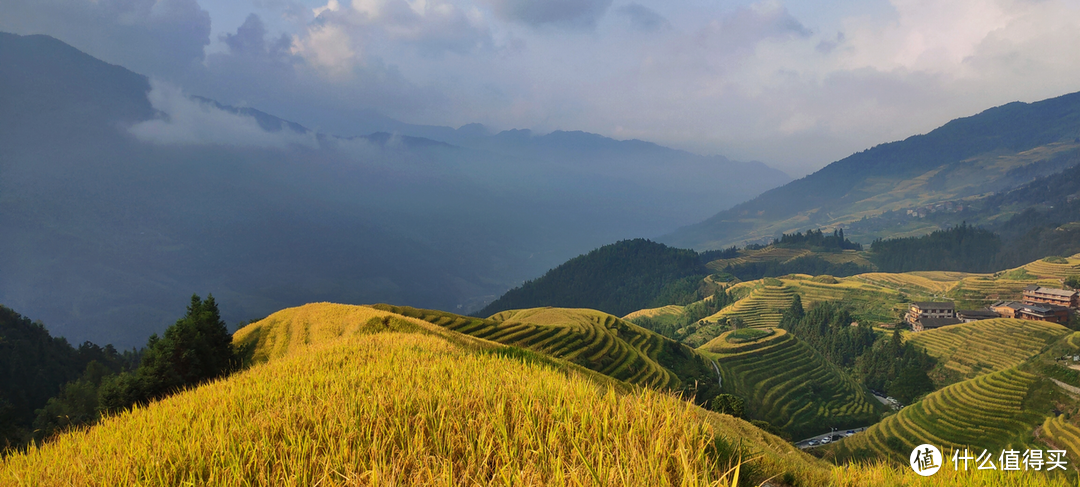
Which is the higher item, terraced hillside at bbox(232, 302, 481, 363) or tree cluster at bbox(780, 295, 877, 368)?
terraced hillside at bbox(232, 302, 481, 363)

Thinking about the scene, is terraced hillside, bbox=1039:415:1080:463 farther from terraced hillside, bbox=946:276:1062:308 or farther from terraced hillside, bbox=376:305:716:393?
terraced hillside, bbox=946:276:1062:308

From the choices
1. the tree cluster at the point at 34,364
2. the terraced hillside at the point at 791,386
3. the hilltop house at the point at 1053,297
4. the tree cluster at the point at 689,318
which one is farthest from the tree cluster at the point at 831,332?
the tree cluster at the point at 34,364

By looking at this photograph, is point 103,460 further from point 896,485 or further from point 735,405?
point 735,405

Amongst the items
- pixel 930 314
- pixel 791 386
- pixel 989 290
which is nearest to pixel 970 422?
pixel 791 386

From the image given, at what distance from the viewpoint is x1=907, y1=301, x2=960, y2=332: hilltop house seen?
400ft

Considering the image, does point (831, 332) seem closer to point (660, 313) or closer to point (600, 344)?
point (660, 313)

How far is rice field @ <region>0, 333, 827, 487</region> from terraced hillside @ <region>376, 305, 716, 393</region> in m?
29.3

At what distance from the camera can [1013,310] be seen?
122 m

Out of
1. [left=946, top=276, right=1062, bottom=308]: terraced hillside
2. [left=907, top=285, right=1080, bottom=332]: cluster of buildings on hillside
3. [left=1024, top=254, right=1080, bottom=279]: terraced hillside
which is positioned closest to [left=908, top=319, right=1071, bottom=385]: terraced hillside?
[left=907, top=285, right=1080, bottom=332]: cluster of buildings on hillside

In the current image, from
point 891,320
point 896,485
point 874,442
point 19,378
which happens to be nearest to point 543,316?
point 874,442

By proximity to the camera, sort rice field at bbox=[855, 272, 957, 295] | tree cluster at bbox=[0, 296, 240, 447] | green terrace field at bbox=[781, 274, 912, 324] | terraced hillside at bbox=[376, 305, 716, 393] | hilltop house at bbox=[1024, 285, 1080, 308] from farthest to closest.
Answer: rice field at bbox=[855, 272, 957, 295] → green terrace field at bbox=[781, 274, 912, 324] → hilltop house at bbox=[1024, 285, 1080, 308] → terraced hillside at bbox=[376, 305, 716, 393] → tree cluster at bbox=[0, 296, 240, 447]

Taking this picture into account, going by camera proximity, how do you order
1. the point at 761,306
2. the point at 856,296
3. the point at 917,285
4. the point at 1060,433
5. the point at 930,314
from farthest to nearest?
the point at 917,285 → the point at 856,296 → the point at 761,306 → the point at 930,314 → the point at 1060,433

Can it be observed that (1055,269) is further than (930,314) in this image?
Yes

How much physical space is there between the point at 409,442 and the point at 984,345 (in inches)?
5537
